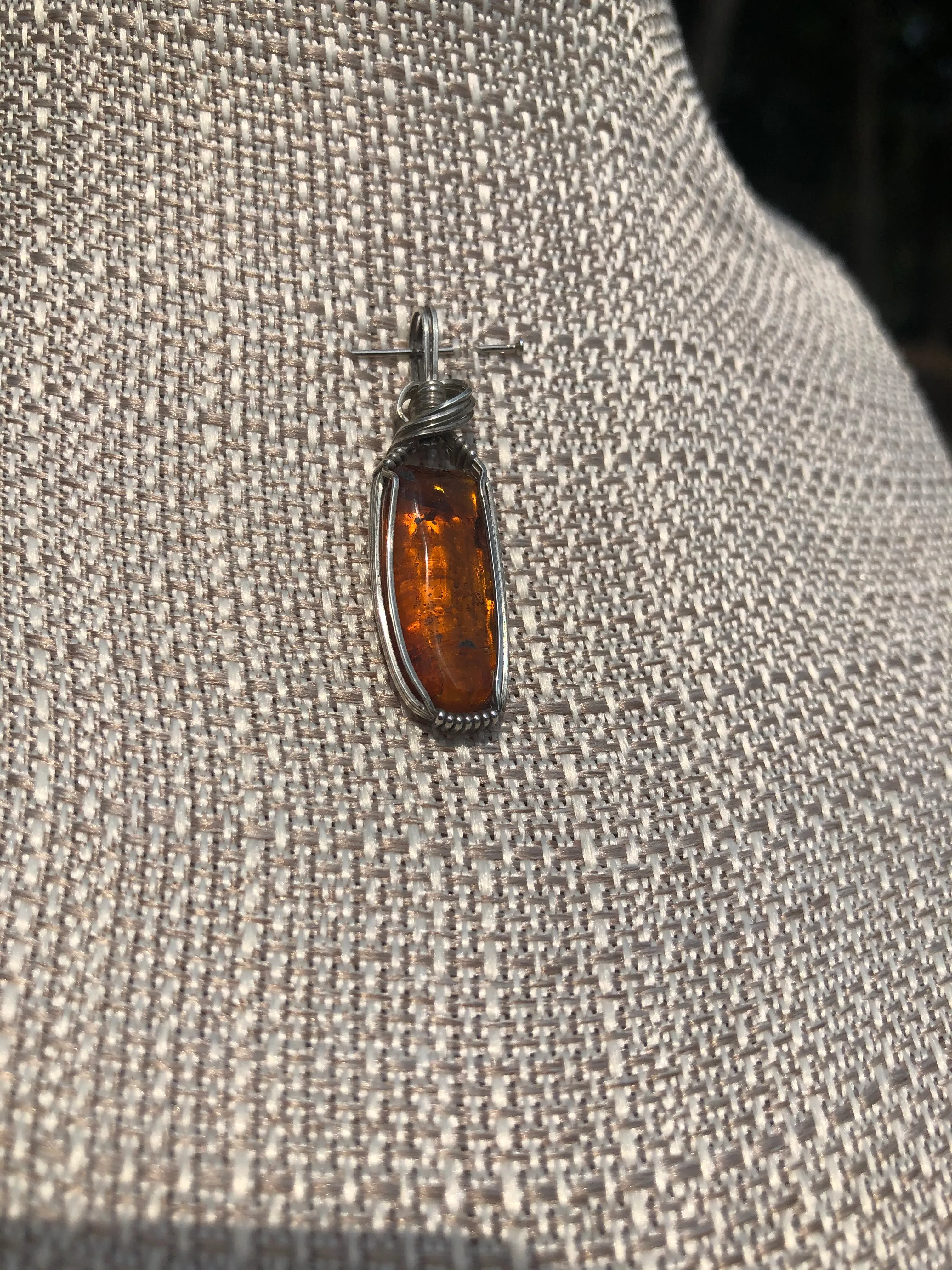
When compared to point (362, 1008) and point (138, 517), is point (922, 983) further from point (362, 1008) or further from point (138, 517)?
point (138, 517)

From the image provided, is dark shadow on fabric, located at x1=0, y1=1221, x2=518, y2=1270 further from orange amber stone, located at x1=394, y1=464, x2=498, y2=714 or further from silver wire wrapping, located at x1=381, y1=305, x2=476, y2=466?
silver wire wrapping, located at x1=381, y1=305, x2=476, y2=466

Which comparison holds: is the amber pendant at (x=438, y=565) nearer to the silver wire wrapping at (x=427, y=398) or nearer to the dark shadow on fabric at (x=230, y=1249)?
the silver wire wrapping at (x=427, y=398)

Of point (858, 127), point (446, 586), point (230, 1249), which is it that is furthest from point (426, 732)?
point (858, 127)

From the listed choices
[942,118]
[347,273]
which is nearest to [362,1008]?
[347,273]

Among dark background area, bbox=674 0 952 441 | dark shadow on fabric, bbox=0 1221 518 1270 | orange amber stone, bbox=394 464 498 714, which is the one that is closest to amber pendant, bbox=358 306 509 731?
orange amber stone, bbox=394 464 498 714

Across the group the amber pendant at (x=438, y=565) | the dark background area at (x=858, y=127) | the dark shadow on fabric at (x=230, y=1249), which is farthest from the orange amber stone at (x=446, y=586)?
the dark background area at (x=858, y=127)

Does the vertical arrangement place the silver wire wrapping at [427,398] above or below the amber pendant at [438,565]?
above

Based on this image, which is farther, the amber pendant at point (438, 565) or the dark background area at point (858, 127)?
the dark background area at point (858, 127)
